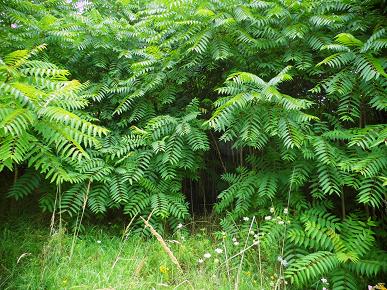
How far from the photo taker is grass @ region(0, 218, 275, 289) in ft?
7.80

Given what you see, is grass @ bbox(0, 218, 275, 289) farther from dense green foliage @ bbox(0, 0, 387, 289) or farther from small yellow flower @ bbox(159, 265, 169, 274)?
dense green foliage @ bbox(0, 0, 387, 289)

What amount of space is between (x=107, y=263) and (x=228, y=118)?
5.16 feet

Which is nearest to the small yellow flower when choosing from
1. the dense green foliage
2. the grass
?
the grass

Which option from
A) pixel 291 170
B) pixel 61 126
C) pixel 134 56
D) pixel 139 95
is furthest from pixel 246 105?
pixel 134 56

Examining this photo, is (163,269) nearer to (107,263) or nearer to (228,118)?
(107,263)

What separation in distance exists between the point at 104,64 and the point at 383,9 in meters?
2.89

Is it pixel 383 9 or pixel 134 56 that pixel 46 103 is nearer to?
pixel 134 56

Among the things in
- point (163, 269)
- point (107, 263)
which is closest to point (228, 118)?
point (163, 269)

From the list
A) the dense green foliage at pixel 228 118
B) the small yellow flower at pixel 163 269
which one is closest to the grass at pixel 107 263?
the small yellow flower at pixel 163 269

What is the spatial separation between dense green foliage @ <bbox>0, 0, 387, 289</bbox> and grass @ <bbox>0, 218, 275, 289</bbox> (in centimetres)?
29

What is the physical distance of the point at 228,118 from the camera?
285 centimetres

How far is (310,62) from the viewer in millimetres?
3166

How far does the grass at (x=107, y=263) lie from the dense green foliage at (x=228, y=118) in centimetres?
29

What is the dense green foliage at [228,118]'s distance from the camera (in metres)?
2.38
